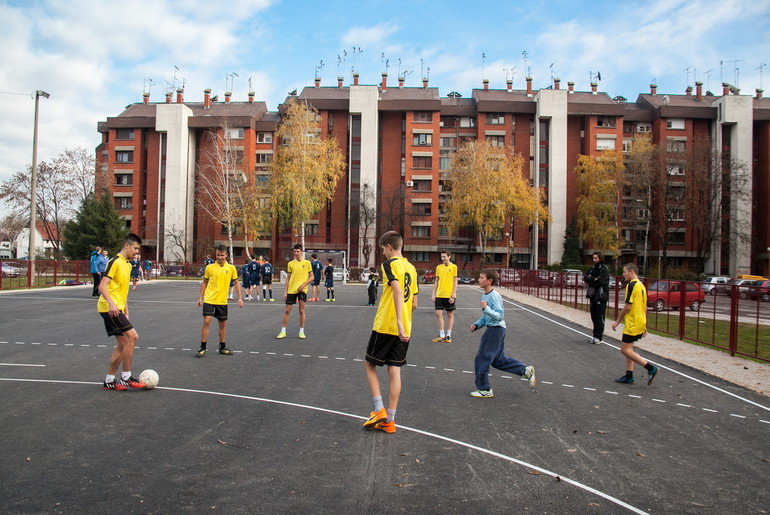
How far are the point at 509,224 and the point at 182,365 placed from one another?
165ft

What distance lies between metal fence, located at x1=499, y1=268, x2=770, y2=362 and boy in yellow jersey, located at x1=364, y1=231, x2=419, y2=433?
27.4ft

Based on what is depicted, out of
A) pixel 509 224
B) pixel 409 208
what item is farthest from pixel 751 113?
pixel 409 208

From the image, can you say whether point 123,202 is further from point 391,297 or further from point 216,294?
point 391,297

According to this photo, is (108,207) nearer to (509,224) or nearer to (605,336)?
(509,224)

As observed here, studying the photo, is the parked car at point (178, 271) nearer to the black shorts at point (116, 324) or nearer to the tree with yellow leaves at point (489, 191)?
the tree with yellow leaves at point (489, 191)

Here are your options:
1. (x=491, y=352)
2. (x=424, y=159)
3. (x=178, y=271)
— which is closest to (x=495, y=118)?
(x=424, y=159)

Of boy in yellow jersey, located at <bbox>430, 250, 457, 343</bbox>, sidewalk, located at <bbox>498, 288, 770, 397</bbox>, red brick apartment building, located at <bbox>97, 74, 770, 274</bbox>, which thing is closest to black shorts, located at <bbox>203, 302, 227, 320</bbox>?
boy in yellow jersey, located at <bbox>430, 250, 457, 343</bbox>

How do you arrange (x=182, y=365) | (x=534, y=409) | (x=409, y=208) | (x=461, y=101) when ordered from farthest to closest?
1. (x=461, y=101)
2. (x=409, y=208)
3. (x=182, y=365)
4. (x=534, y=409)

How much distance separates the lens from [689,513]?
11.9ft

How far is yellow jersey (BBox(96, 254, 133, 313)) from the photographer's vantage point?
673cm

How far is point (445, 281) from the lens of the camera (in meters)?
12.1

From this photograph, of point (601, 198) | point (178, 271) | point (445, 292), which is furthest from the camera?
point (601, 198)

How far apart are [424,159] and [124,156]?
3496 centimetres

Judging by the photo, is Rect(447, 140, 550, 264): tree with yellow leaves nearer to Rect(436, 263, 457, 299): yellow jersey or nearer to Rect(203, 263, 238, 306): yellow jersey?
Rect(436, 263, 457, 299): yellow jersey
